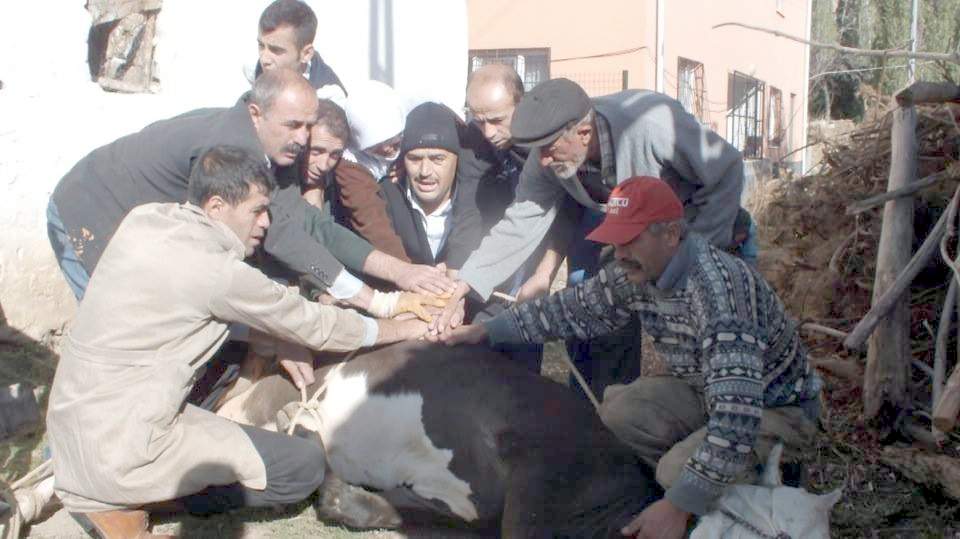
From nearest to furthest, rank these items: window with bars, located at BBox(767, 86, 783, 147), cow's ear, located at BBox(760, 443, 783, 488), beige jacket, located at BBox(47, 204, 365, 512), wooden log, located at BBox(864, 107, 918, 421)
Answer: cow's ear, located at BBox(760, 443, 783, 488) < beige jacket, located at BBox(47, 204, 365, 512) < wooden log, located at BBox(864, 107, 918, 421) < window with bars, located at BBox(767, 86, 783, 147)

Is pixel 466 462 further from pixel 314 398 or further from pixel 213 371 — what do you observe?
pixel 213 371

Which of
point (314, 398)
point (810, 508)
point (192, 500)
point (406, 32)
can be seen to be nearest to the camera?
point (810, 508)

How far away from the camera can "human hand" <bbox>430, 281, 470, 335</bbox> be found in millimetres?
4262

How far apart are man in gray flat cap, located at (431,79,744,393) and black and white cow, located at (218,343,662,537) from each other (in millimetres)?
309

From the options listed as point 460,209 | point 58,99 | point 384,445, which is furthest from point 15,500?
point 58,99

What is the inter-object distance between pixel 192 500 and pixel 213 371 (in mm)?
703

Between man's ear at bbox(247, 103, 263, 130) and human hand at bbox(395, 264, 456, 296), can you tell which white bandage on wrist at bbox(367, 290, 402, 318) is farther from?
man's ear at bbox(247, 103, 263, 130)

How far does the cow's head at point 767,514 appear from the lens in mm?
2957

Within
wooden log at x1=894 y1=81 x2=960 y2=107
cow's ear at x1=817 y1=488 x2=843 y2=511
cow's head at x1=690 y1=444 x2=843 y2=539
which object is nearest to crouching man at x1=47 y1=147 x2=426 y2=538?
cow's head at x1=690 y1=444 x2=843 y2=539

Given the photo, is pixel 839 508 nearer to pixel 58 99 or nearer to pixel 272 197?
pixel 272 197

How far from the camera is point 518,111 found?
3982 mm

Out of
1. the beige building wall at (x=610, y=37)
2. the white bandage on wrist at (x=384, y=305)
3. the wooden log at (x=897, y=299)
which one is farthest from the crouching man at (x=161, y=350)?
the beige building wall at (x=610, y=37)

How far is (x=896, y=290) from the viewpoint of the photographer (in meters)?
4.45

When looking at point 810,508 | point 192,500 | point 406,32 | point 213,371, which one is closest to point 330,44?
point 406,32
